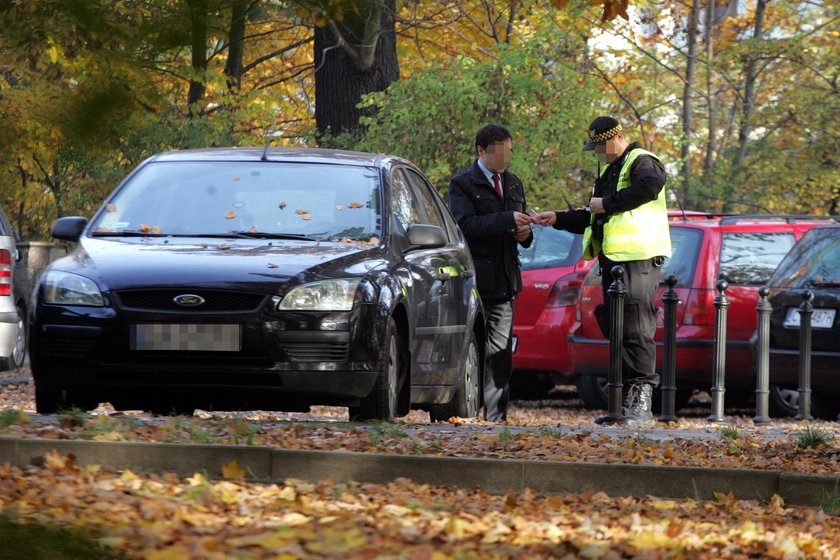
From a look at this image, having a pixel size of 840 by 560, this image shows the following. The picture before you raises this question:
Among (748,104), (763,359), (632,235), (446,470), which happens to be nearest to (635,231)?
(632,235)

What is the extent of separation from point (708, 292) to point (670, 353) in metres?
1.50

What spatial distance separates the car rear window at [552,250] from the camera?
1486cm

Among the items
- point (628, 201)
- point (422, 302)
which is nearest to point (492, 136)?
point (628, 201)

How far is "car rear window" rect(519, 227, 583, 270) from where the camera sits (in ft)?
48.8

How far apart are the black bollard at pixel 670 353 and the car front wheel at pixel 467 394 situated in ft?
4.95

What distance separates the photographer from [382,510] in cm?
577

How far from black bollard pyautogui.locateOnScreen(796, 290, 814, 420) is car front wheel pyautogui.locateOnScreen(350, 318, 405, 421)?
437 cm

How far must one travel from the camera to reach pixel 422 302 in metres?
9.68

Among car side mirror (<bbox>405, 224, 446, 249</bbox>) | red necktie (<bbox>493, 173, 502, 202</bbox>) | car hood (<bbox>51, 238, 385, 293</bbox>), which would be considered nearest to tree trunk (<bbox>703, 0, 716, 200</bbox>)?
red necktie (<bbox>493, 173, 502, 202</bbox>)

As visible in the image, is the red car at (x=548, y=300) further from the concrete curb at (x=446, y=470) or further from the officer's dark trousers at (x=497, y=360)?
the concrete curb at (x=446, y=470)

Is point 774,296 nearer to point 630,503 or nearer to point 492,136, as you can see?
point 492,136

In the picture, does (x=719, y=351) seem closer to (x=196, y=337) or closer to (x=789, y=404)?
(x=789, y=404)

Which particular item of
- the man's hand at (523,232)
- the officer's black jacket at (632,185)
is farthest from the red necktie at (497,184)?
the officer's black jacket at (632,185)

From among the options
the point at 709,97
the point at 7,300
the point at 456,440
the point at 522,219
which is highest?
the point at 709,97
